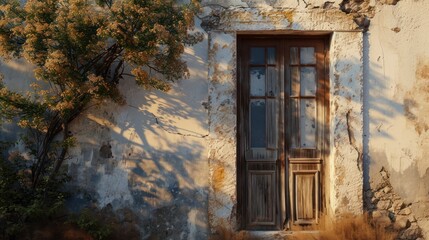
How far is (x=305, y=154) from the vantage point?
247 inches

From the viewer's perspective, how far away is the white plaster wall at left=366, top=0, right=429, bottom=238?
20.0ft

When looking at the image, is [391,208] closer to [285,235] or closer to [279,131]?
[285,235]

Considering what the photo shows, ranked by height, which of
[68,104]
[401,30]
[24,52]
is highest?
[401,30]

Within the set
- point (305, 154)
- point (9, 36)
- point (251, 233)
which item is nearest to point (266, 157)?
point (305, 154)

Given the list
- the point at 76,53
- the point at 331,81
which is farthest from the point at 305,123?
the point at 76,53

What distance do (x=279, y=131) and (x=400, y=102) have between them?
1.35 metres

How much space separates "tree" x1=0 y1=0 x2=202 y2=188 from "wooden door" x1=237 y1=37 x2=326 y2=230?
0.86 metres

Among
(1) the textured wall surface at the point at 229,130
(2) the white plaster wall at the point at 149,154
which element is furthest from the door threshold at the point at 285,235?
(2) the white plaster wall at the point at 149,154

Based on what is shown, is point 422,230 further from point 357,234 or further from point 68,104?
point 68,104

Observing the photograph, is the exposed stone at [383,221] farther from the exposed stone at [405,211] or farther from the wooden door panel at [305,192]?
the wooden door panel at [305,192]

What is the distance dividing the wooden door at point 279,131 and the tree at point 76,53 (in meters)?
0.86

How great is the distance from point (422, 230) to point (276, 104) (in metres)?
2.07

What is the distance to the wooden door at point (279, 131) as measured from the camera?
622 centimetres

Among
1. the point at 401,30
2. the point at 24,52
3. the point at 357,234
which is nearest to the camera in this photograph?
the point at 24,52
